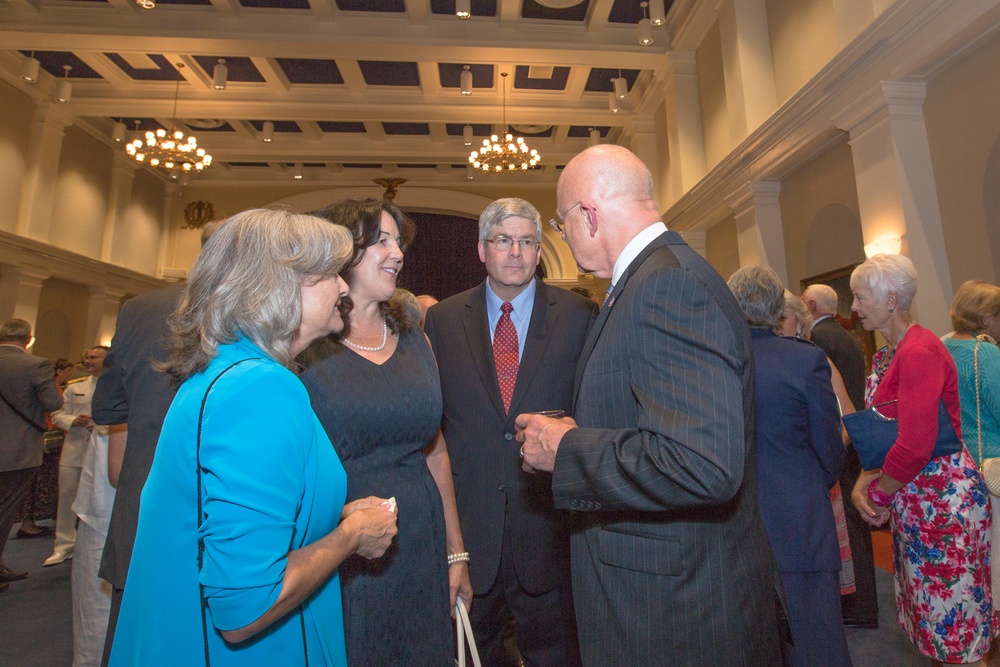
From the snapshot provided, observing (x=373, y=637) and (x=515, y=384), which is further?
(x=515, y=384)

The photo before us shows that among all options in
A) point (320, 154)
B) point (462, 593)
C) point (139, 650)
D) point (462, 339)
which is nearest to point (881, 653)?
point (462, 593)

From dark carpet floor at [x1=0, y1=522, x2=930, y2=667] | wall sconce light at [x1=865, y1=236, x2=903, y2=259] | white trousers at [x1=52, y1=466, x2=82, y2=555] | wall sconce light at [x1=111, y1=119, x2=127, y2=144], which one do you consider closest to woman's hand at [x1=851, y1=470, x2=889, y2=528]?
dark carpet floor at [x1=0, y1=522, x2=930, y2=667]

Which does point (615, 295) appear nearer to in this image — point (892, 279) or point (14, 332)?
point (892, 279)

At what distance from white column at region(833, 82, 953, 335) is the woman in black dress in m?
4.37

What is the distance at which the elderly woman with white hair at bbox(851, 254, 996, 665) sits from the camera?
211cm

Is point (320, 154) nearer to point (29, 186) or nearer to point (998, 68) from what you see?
point (29, 186)

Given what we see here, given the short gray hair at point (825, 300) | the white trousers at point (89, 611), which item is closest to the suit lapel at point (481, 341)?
the white trousers at point (89, 611)

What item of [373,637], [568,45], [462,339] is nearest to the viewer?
[373,637]

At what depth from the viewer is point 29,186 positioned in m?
10.0

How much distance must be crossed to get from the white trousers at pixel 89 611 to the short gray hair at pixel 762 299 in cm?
321

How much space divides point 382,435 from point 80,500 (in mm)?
2428

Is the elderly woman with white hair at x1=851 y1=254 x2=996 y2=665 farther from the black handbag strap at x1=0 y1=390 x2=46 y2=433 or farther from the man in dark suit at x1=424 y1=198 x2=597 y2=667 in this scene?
the black handbag strap at x1=0 y1=390 x2=46 y2=433

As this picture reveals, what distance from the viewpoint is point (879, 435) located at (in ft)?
7.45

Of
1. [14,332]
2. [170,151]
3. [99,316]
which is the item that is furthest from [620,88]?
[99,316]
